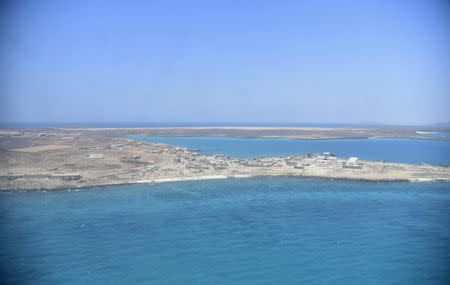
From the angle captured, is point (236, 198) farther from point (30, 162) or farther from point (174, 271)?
point (30, 162)

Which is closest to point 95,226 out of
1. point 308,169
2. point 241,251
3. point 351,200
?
point 241,251

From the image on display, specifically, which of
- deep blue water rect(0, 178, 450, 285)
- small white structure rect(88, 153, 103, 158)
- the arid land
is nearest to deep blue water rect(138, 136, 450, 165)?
the arid land

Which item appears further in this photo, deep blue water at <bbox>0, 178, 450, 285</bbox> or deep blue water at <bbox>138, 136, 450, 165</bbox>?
deep blue water at <bbox>138, 136, 450, 165</bbox>

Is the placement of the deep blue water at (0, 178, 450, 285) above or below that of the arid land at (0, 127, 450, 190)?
below

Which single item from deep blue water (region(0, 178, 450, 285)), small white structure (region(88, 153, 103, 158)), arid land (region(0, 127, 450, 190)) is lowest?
deep blue water (region(0, 178, 450, 285))

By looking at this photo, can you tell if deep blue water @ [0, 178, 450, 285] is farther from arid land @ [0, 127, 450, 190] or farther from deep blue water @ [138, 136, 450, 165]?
deep blue water @ [138, 136, 450, 165]

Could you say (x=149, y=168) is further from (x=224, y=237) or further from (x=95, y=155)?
(x=224, y=237)

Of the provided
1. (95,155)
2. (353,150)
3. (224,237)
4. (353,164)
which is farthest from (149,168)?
(353,150)

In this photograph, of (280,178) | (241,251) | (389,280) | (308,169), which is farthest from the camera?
(308,169)
